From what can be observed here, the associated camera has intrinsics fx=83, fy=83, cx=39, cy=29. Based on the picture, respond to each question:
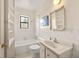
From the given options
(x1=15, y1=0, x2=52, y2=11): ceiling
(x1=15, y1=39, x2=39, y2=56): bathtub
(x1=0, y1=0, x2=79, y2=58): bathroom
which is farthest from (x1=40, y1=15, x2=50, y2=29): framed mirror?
(x1=15, y1=39, x2=39, y2=56): bathtub

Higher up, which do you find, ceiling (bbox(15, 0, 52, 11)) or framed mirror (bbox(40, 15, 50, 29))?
ceiling (bbox(15, 0, 52, 11))

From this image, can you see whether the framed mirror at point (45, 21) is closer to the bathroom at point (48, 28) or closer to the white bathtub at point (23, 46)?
the bathroom at point (48, 28)

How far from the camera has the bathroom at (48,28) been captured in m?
1.15

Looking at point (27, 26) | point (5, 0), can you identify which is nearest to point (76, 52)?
point (5, 0)

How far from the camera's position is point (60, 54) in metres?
1.00

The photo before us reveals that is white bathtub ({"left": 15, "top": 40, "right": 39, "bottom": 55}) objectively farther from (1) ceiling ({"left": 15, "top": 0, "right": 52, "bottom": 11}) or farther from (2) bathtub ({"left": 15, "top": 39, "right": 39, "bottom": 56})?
(1) ceiling ({"left": 15, "top": 0, "right": 52, "bottom": 11})

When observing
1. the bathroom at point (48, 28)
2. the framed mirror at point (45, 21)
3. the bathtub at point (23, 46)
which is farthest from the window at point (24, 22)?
the bathtub at point (23, 46)

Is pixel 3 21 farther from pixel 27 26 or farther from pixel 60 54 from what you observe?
pixel 27 26

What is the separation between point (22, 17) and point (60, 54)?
4.15 ft

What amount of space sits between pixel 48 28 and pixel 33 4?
2.88 ft

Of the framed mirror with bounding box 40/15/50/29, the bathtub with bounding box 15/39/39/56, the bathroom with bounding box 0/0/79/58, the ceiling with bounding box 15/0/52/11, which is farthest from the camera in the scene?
the bathtub with bounding box 15/39/39/56

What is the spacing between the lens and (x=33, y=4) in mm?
2334

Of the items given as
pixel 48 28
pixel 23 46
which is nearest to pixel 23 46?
pixel 23 46

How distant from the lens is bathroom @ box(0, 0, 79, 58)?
3.78 feet
